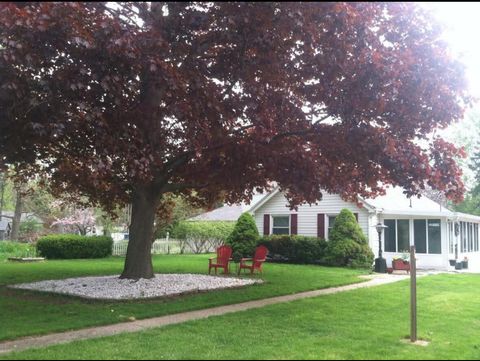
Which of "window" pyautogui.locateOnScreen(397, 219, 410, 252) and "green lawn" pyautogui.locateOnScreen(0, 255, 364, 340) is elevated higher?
"window" pyautogui.locateOnScreen(397, 219, 410, 252)

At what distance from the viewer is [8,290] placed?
→ 12641mm

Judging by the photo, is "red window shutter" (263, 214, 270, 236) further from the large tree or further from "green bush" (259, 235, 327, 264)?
the large tree

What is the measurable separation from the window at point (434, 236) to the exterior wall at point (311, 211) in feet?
9.08

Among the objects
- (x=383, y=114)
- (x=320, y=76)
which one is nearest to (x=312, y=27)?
(x=320, y=76)

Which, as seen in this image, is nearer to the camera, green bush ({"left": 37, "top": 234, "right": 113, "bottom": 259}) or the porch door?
the porch door

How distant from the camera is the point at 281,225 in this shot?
26422 mm

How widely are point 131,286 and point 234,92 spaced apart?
5.30 meters

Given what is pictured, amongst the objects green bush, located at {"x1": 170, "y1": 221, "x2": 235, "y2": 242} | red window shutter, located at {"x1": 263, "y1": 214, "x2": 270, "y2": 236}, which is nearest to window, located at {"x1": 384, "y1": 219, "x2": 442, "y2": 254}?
red window shutter, located at {"x1": 263, "y1": 214, "x2": 270, "y2": 236}

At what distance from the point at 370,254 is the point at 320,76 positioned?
1312 centimetres

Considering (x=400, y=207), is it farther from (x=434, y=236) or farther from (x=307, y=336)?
(x=307, y=336)

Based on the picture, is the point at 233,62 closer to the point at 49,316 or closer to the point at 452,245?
the point at 49,316

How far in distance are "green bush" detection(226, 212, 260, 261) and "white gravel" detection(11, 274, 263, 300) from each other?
899 centimetres

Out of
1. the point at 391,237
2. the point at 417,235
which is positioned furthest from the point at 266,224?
the point at 417,235

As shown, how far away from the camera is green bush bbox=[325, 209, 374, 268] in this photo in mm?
21750
